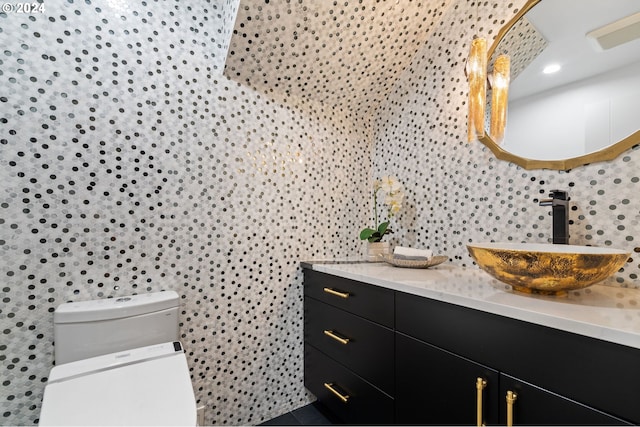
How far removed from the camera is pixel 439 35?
173 centimetres

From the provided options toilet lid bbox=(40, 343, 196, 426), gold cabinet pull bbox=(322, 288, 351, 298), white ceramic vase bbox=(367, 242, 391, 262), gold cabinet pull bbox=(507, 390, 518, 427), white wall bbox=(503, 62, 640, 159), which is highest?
white wall bbox=(503, 62, 640, 159)

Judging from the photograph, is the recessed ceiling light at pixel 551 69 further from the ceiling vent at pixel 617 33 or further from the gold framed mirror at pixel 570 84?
the ceiling vent at pixel 617 33

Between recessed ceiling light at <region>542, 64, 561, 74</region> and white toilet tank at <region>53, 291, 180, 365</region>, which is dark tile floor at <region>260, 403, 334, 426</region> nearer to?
white toilet tank at <region>53, 291, 180, 365</region>

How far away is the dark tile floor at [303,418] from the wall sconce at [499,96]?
1.75 metres

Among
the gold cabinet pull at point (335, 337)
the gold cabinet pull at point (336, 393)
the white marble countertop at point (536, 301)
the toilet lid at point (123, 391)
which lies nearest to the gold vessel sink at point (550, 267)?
the white marble countertop at point (536, 301)

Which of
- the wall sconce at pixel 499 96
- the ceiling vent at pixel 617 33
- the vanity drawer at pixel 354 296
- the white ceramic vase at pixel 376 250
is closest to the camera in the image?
the ceiling vent at pixel 617 33

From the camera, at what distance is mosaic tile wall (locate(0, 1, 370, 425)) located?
1178 mm

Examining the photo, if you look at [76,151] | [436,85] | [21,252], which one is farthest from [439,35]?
[21,252]

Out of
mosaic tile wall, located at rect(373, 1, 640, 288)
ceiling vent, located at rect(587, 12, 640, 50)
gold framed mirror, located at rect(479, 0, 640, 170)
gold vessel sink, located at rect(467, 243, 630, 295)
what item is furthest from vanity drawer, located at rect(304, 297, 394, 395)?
ceiling vent, located at rect(587, 12, 640, 50)

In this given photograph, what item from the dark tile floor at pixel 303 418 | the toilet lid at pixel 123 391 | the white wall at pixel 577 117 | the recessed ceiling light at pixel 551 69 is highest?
the recessed ceiling light at pixel 551 69

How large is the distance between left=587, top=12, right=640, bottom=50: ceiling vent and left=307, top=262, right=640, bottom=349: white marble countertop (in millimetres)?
928

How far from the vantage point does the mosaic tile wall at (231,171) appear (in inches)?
46.5

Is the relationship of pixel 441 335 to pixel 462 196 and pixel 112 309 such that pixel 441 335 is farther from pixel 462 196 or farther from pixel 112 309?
pixel 112 309

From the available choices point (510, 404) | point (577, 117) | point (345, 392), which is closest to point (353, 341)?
point (345, 392)
